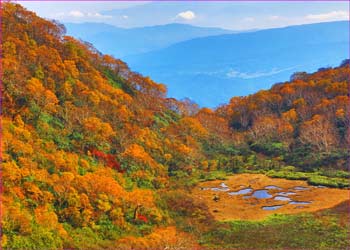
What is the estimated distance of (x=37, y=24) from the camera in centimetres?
4869

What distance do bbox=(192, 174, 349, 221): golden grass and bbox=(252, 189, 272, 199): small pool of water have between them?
0.57m

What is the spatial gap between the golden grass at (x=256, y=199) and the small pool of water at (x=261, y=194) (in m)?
0.57

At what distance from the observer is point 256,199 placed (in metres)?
33.6

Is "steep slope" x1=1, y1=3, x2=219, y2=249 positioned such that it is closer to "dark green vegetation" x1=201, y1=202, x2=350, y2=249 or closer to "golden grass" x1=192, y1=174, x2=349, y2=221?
"dark green vegetation" x1=201, y1=202, x2=350, y2=249

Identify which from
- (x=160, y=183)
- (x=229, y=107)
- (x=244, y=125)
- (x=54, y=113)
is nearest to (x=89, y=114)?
(x=54, y=113)

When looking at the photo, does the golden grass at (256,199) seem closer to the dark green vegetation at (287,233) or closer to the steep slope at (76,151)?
the dark green vegetation at (287,233)

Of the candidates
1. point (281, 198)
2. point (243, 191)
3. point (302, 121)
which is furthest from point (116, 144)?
point (302, 121)

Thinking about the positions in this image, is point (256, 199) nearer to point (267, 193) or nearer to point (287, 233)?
point (267, 193)

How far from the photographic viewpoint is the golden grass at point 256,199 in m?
29.8

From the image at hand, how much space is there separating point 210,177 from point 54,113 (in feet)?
53.0

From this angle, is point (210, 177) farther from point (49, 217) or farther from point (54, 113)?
point (49, 217)

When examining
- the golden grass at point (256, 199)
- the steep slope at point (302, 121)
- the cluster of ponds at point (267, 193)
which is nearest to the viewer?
the golden grass at point (256, 199)

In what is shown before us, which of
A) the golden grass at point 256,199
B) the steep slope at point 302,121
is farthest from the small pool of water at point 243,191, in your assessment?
the steep slope at point 302,121

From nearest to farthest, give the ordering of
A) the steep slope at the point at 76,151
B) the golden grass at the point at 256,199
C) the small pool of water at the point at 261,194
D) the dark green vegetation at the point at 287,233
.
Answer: the steep slope at the point at 76,151 < the dark green vegetation at the point at 287,233 < the golden grass at the point at 256,199 < the small pool of water at the point at 261,194
